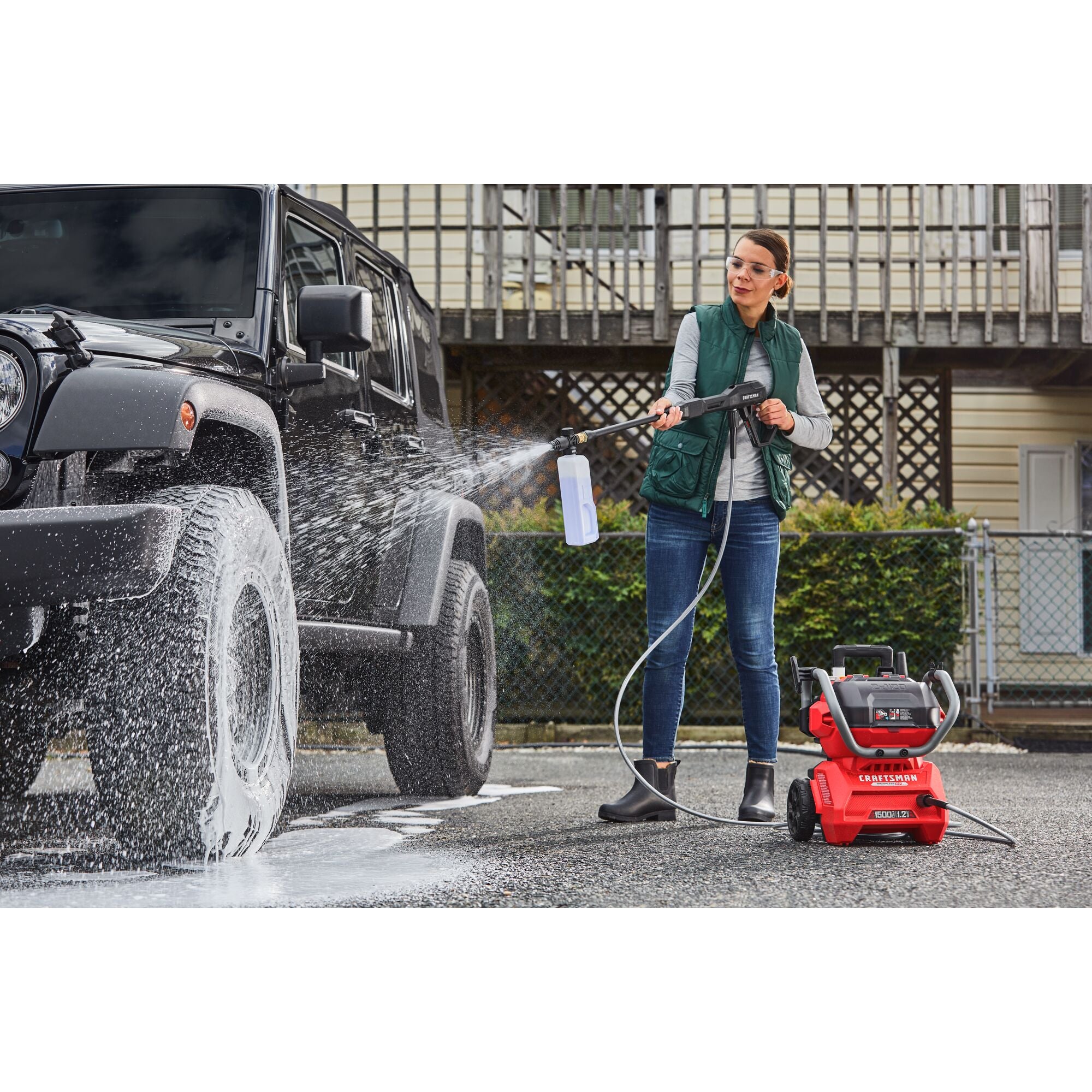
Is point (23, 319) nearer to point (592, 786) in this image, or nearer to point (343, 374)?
point (343, 374)

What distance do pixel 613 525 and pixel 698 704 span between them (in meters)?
1.22

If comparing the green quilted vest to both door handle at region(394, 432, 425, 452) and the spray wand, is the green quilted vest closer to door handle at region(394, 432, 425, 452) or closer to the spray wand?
the spray wand

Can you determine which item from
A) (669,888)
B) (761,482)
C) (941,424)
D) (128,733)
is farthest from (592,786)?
(941,424)

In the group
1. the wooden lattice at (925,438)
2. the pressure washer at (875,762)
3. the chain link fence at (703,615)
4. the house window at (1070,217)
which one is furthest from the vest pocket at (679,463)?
the house window at (1070,217)

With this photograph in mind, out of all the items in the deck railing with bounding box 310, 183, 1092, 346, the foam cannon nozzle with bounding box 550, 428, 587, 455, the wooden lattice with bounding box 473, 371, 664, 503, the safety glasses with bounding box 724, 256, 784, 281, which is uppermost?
the deck railing with bounding box 310, 183, 1092, 346

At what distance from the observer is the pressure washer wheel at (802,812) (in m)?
3.75

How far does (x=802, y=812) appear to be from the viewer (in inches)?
148

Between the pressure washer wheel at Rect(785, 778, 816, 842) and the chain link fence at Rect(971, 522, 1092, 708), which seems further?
the chain link fence at Rect(971, 522, 1092, 708)

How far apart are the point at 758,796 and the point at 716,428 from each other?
1.16 m

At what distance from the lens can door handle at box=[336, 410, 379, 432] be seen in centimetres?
442

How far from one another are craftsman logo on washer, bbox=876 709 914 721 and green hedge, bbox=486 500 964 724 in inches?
162

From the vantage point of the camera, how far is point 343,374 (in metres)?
4.40

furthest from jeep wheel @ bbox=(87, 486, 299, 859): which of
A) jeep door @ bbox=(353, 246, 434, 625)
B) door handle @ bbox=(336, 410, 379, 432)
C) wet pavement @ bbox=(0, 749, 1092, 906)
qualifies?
jeep door @ bbox=(353, 246, 434, 625)

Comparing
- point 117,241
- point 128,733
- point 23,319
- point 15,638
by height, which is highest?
point 117,241
